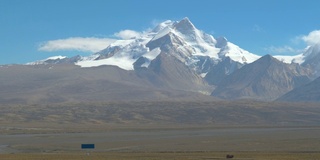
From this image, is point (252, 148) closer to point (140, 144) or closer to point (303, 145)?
point (303, 145)

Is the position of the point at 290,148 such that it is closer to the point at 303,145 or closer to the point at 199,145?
the point at 303,145

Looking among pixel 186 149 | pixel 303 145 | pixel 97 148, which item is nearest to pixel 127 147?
pixel 97 148

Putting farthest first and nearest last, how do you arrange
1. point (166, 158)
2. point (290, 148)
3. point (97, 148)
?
point (97, 148)
point (290, 148)
point (166, 158)

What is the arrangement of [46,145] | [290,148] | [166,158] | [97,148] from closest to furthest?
[166,158] → [290,148] → [97,148] → [46,145]

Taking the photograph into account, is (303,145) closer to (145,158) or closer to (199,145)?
(199,145)

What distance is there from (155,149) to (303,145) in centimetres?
2911

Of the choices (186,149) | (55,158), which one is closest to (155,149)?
(186,149)

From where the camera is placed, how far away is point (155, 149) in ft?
401

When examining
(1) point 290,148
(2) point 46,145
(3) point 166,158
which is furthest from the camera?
(2) point 46,145

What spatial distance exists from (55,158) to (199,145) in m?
45.3

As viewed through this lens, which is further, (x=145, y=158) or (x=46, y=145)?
(x=46, y=145)

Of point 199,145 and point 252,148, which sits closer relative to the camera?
point 252,148

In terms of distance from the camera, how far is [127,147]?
128 m

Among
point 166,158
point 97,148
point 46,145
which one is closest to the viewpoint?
point 166,158
